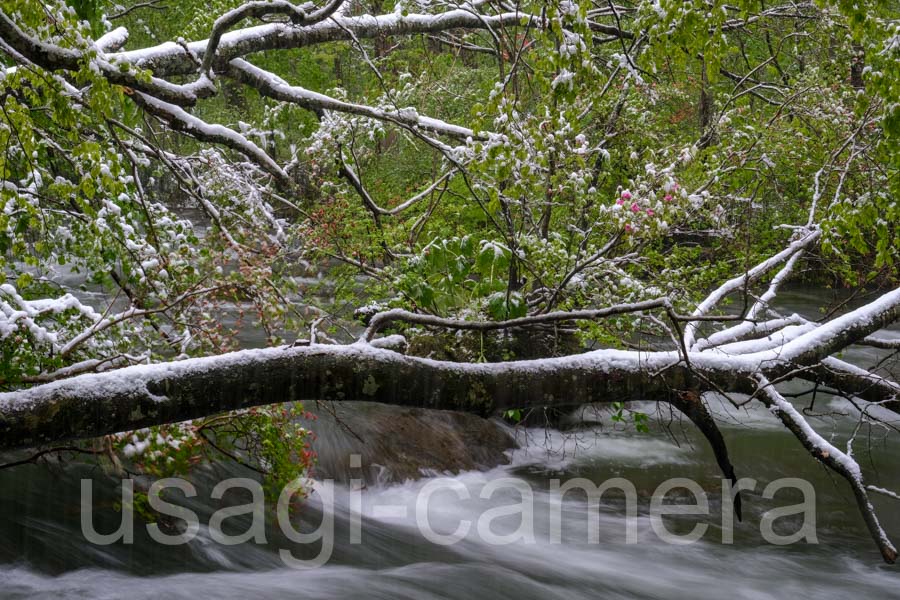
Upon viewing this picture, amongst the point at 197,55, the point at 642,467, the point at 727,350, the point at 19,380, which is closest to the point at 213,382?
the point at 19,380

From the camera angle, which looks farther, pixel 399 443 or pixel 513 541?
pixel 399 443

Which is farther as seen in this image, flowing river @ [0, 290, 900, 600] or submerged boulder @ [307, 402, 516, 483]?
submerged boulder @ [307, 402, 516, 483]

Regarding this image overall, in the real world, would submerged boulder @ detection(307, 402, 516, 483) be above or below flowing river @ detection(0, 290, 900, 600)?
above

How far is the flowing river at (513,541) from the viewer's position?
187 inches

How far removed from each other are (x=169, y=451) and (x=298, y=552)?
1.61m

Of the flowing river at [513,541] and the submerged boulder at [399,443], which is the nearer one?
the flowing river at [513,541]

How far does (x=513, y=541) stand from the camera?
648cm

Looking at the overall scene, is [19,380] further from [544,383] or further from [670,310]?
[670,310]

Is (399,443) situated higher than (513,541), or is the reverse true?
(399,443)

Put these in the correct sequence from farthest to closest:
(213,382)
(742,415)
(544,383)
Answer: (742,415), (544,383), (213,382)

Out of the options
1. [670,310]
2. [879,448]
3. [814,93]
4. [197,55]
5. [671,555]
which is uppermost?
[814,93]

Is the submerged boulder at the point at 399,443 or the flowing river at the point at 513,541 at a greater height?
the submerged boulder at the point at 399,443

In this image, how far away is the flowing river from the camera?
4.75 meters

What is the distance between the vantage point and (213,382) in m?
3.00
